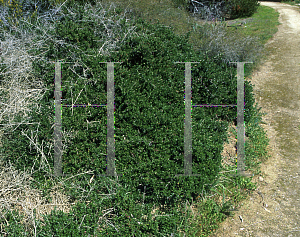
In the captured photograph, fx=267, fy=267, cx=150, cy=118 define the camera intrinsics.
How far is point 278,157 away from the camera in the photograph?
4.11m

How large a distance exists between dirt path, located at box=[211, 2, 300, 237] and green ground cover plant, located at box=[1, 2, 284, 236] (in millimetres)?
201

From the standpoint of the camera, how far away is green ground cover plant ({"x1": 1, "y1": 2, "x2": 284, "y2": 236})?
2.95 meters

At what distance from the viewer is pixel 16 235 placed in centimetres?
271

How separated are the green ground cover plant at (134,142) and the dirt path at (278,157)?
0.66 feet

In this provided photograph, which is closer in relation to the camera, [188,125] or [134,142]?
[134,142]

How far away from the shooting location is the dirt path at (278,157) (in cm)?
315

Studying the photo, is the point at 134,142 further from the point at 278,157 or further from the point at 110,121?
the point at 278,157

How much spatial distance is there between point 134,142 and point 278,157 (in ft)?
7.60

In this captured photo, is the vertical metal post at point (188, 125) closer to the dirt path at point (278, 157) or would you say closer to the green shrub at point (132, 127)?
the green shrub at point (132, 127)

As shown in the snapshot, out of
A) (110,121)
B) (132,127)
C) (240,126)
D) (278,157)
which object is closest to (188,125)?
(132,127)

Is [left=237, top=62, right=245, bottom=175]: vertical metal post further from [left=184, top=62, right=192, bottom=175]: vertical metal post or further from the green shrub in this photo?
[left=184, top=62, right=192, bottom=175]: vertical metal post

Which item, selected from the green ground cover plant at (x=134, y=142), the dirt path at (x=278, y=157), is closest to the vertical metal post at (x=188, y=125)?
the green ground cover plant at (x=134, y=142)

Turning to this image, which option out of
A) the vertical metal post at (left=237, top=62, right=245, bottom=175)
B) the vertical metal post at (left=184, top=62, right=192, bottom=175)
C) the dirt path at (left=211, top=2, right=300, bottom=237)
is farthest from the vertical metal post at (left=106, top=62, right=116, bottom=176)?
the vertical metal post at (left=237, top=62, right=245, bottom=175)

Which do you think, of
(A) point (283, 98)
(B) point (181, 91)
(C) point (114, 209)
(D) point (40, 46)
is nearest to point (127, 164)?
(C) point (114, 209)
